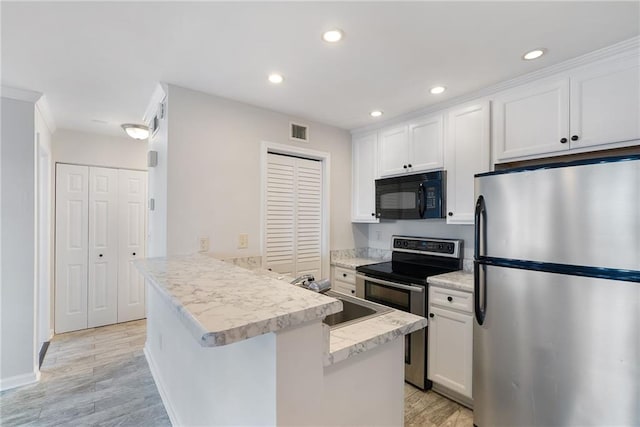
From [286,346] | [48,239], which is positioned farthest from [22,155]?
[286,346]

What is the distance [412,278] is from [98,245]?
12.7 ft

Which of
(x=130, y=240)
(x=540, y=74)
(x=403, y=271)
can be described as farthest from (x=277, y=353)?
(x=130, y=240)

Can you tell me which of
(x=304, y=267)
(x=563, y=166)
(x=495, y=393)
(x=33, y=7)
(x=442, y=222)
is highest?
(x=33, y=7)

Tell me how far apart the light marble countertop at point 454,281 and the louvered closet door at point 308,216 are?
129cm

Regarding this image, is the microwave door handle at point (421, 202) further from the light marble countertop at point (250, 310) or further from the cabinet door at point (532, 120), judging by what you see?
the light marble countertop at point (250, 310)

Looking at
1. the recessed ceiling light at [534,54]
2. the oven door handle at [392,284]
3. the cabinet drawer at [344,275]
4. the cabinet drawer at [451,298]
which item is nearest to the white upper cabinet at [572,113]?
the recessed ceiling light at [534,54]

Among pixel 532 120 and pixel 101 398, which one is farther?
pixel 101 398

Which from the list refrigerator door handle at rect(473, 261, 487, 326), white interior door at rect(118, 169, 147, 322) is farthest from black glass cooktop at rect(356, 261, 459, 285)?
white interior door at rect(118, 169, 147, 322)

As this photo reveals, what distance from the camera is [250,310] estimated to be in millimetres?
911

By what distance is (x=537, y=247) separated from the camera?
1.73 m

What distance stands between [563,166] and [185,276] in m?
2.05

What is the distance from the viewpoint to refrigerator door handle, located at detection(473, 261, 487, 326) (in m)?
1.99

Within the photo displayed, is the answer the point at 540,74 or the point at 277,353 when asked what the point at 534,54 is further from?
the point at 277,353

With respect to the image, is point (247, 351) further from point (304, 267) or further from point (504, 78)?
point (504, 78)
